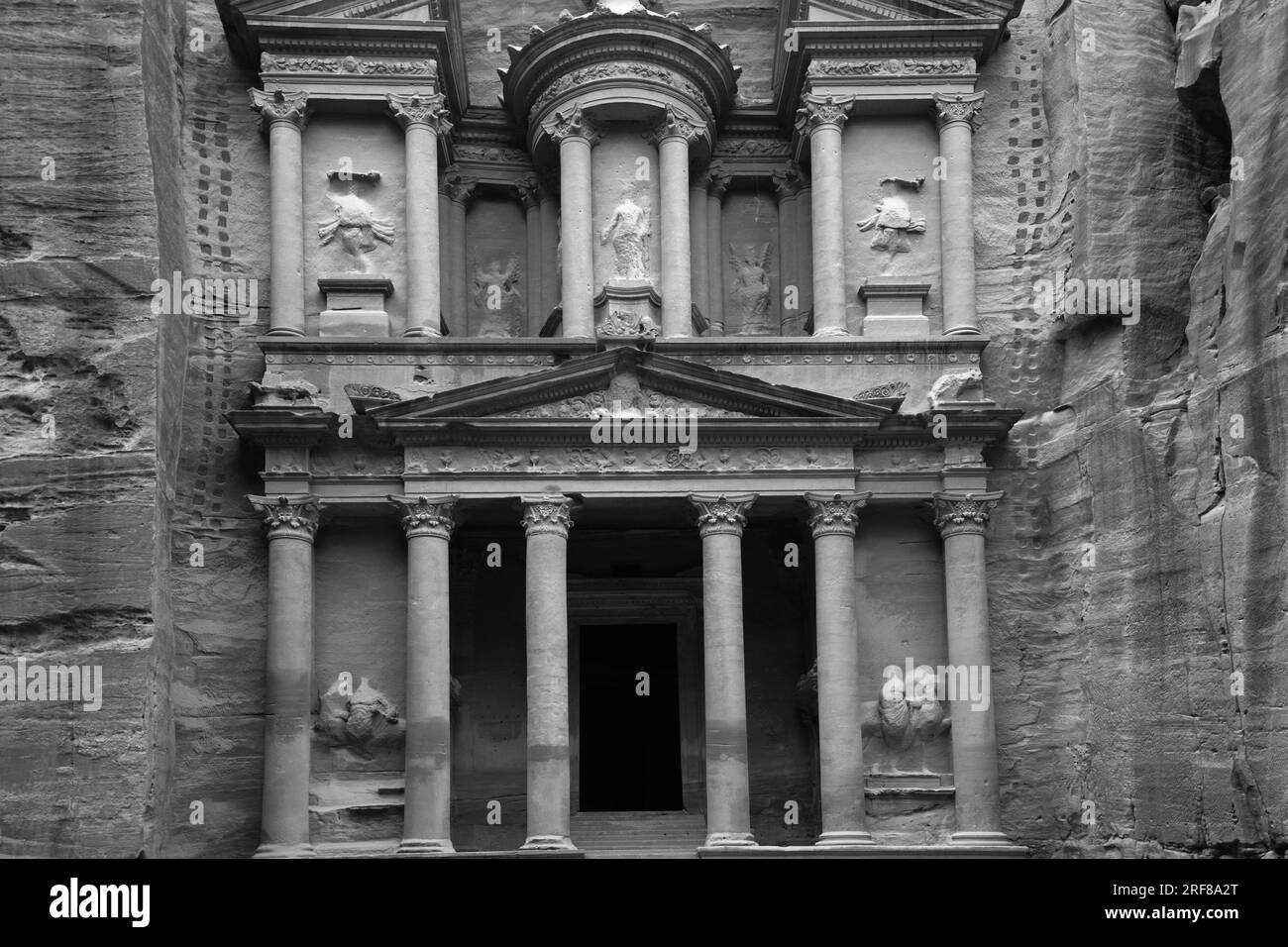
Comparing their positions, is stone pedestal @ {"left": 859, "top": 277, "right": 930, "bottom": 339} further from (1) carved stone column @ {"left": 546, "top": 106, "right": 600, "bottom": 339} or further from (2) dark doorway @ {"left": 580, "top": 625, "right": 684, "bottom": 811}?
(2) dark doorway @ {"left": 580, "top": 625, "right": 684, "bottom": 811}

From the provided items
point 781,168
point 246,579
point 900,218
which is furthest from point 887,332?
point 246,579

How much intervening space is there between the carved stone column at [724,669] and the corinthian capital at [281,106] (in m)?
7.55

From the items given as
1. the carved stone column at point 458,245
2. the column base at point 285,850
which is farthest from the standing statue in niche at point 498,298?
the column base at point 285,850

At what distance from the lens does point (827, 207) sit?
2542cm

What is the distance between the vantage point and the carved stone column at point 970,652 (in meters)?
23.3

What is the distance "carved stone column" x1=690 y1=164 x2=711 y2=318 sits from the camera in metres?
26.5

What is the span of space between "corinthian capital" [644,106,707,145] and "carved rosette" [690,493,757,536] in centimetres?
519

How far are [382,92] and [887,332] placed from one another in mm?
→ 7645

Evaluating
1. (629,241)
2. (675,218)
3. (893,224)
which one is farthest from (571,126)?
(893,224)

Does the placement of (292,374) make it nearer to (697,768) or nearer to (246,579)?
(246,579)

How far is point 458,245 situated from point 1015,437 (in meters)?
8.35

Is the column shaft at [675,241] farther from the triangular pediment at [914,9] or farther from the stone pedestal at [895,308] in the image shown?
the triangular pediment at [914,9]

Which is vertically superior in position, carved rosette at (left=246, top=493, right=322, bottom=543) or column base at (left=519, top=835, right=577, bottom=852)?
carved rosette at (left=246, top=493, right=322, bottom=543)

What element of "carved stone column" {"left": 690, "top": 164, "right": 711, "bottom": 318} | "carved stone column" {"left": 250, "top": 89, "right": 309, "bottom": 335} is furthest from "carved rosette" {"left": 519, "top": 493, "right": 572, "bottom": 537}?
"carved stone column" {"left": 690, "top": 164, "right": 711, "bottom": 318}
